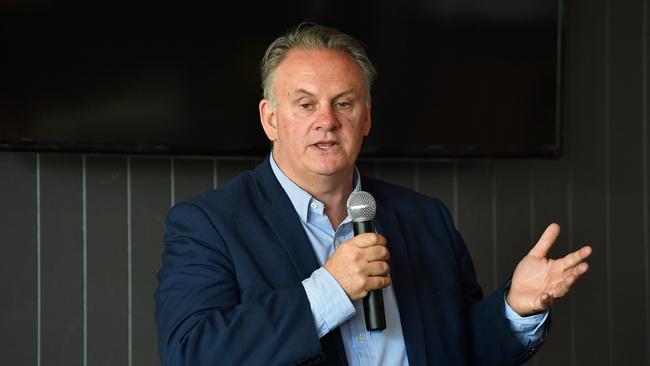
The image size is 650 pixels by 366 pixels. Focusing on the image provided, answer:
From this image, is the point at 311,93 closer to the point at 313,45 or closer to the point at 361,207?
the point at 313,45

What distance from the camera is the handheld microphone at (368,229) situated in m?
1.55

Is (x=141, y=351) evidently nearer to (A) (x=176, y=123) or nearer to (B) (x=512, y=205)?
(A) (x=176, y=123)

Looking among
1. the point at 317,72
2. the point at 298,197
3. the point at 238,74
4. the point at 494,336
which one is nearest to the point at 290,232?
the point at 298,197

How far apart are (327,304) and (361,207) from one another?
206mm

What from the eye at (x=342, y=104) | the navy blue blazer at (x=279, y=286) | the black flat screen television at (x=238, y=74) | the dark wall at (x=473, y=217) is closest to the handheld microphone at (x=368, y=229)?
the navy blue blazer at (x=279, y=286)

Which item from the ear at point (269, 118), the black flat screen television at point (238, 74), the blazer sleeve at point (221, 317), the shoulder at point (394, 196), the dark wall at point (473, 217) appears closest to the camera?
the blazer sleeve at point (221, 317)

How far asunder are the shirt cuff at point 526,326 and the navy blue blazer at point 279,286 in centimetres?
2

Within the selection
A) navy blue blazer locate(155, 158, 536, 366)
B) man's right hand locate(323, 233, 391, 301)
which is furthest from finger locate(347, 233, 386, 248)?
navy blue blazer locate(155, 158, 536, 366)

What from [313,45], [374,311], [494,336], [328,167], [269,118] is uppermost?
[313,45]

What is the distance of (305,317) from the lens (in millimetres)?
1526

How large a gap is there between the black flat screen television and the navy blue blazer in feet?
2.41

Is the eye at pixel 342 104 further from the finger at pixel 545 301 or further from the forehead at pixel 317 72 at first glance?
the finger at pixel 545 301

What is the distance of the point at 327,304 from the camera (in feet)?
5.05

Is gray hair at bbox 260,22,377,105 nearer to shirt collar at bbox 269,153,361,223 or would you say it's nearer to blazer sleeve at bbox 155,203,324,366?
shirt collar at bbox 269,153,361,223
